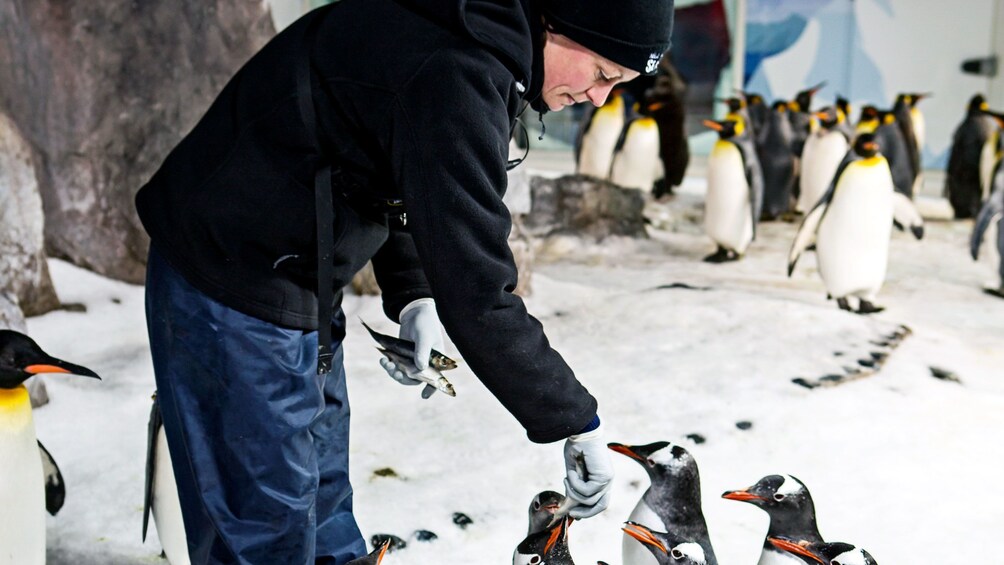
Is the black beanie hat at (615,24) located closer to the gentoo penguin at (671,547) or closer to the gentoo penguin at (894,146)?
the gentoo penguin at (671,547)

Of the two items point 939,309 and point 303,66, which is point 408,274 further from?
point 939,309

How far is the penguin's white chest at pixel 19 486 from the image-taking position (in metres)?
1.80

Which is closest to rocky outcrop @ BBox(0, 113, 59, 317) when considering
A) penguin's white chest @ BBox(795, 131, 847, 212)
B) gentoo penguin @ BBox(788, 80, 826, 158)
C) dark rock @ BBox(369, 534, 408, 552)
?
dark rock @ BBox(369, 534, 408, 552)

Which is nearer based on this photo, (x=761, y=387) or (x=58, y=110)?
(x=761, y=387)

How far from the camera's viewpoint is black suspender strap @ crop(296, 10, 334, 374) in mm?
1242

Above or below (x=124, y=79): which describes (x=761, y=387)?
below

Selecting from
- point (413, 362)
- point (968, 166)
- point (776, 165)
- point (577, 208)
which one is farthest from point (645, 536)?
point (968, 166)

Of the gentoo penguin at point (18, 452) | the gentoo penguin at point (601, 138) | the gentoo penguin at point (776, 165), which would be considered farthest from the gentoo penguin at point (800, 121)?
the gentoo penguin at point (18, 452)

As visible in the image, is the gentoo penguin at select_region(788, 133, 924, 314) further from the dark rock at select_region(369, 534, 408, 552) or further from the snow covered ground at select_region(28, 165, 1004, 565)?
the dark rock at select_region(369, 534, 408, 552)

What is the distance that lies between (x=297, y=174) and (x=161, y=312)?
0.31 metres

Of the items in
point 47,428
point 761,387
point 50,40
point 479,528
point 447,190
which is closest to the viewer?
point 447,190

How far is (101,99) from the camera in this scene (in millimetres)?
4047

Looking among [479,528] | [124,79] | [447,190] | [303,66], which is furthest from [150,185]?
[124,79]

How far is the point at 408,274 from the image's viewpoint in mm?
1672
